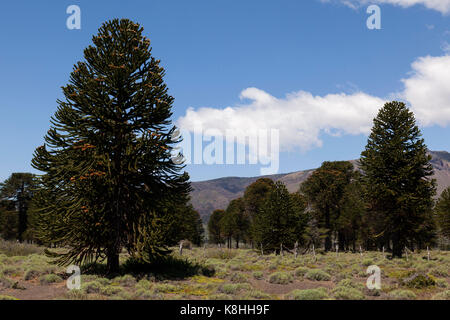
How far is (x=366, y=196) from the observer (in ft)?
93.5

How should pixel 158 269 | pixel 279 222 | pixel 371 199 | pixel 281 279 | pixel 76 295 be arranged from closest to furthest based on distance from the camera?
pixel 76 295
pixel 281 279
pixel 158 269
pixel 371 199
pixel 279 222

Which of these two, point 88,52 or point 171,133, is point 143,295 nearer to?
point 171,133

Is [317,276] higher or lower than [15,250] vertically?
higher

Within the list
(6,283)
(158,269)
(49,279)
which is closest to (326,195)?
(158,269)

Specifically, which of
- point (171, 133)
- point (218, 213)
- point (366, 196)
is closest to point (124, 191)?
point (171, 133)

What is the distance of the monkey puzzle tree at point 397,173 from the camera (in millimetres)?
26500

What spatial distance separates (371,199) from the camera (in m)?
28.3

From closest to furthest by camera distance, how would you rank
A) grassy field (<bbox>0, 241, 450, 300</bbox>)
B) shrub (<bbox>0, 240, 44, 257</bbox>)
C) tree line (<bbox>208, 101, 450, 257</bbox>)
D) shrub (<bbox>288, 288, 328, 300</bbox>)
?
shrub (<bbox>288, 288, 328, 300</bbox>) → grassy field (<bbox>0, 241, 450, 300</bbox>) → shrub (<bbox>0, 240, 44, 257</bbox>) → tree line (<bbox>208, 101, 450, 257</bbox>)

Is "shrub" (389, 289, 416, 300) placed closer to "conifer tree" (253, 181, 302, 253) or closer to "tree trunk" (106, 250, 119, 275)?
"tree trunk" (106, 250, 119, 275)

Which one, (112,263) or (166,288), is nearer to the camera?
(166,288)

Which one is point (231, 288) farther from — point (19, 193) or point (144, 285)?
point (19, 193)

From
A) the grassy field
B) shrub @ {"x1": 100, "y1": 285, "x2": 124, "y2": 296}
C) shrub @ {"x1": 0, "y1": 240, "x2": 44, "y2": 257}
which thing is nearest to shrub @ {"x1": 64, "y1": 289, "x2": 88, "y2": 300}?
the grassy field

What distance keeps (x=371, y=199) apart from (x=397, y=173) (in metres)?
3.14

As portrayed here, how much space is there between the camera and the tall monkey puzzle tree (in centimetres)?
1418
